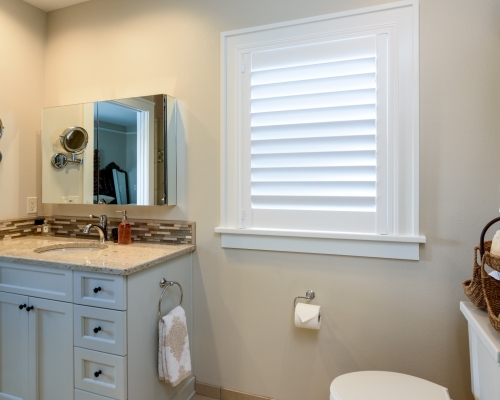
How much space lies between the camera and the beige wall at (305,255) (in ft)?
4.80

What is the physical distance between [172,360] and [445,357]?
1269 millimetres

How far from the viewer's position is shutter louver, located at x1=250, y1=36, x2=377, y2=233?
A: 5.21ft

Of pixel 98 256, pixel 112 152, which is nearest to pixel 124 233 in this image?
pixel 98 256

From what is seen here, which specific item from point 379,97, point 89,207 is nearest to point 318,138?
point 379,97

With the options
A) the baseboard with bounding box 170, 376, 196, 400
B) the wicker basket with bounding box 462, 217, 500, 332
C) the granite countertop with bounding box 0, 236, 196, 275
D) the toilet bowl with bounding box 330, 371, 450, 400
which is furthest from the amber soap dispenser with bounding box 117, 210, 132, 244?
the wicker basket with bounding box 462, 217, 500, 332

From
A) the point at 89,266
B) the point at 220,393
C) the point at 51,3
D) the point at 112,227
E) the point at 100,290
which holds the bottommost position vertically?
the point at 220,393

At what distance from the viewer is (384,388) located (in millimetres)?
1241

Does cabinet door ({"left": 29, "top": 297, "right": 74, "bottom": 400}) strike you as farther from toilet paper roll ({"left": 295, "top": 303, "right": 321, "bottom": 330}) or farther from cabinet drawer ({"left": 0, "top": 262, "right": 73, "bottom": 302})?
toilet paper roll ({"left": 295, "top": 303, "right": 321, "bottom": 330})

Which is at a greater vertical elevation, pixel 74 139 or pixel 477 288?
pixel 74 139

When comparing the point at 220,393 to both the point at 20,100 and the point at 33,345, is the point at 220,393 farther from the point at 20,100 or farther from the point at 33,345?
the point at 20,100

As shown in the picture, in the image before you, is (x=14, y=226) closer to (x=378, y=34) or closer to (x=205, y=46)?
(x=205, y=46)

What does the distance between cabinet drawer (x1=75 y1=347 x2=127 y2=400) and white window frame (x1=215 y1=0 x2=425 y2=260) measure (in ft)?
2.57

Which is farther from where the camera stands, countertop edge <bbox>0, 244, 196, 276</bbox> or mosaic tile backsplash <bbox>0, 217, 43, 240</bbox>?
mosaic tile backsplash <bbox>0, 217, 43, 240</bbox>

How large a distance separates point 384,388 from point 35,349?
1586mm
